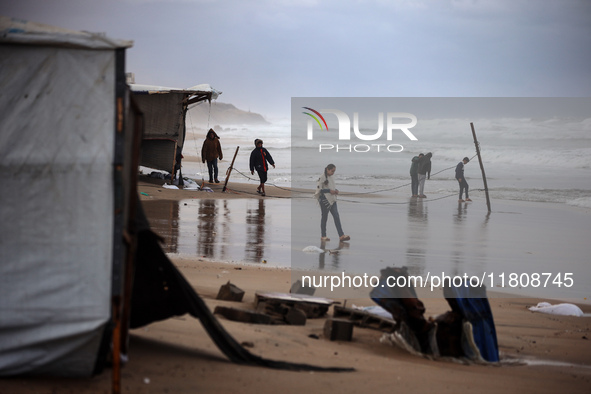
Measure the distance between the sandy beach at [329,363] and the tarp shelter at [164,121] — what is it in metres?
15.4

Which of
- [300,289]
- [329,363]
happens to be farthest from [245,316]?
[300,289]

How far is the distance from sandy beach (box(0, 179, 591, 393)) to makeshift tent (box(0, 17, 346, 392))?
1.08ft

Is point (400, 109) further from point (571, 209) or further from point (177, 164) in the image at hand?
point (177, 164)

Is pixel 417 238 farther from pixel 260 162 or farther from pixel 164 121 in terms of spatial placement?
pixel 164 121

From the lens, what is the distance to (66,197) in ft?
12.8

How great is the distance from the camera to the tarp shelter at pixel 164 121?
73.9 ft

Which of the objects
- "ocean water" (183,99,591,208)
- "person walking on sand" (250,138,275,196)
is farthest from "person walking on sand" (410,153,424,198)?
"person walking on sand" (250,138,275,196)

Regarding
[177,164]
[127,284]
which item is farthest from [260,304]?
[177,164]

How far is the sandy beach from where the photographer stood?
4340 mm

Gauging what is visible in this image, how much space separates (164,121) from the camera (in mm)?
22625

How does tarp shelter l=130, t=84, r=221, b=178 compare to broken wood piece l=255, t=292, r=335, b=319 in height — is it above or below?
above

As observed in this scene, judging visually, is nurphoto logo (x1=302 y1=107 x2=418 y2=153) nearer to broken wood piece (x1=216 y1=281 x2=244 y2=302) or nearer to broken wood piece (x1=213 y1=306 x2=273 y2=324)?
broken wood piece (x1=216 y1=281 x2=244 y2=302)

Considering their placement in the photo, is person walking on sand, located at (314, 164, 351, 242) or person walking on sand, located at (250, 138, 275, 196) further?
person walking on sand, located at (250, 138, 275, 196)

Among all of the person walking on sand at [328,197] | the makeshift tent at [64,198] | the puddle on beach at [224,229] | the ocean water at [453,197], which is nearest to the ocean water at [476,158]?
the ocean water at [453,197]
